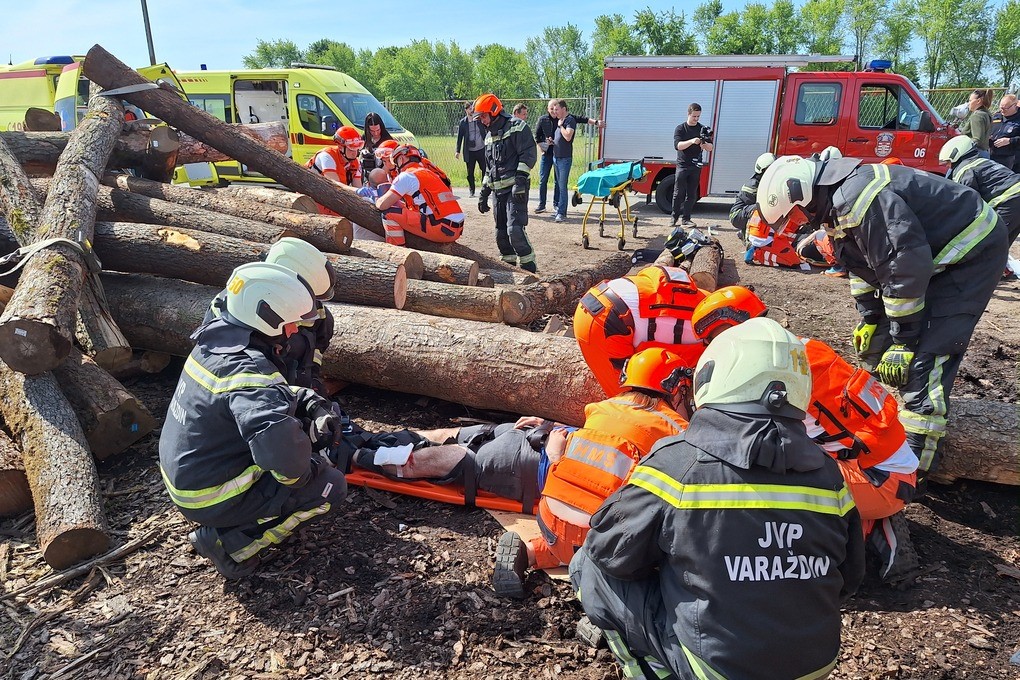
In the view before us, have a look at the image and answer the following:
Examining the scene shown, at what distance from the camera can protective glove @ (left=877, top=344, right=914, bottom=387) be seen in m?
3.48

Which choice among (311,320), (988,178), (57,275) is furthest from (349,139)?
(988,178)

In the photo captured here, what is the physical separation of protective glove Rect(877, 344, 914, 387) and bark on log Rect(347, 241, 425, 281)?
384 centimetres

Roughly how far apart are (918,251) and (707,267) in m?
2.94

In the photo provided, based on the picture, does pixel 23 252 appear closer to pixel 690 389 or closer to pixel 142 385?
pixel 142 385

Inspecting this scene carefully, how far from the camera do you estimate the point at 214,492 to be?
9.14ft

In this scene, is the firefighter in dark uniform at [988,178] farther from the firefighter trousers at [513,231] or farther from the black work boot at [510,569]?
the firefighter trousers at [513,231]

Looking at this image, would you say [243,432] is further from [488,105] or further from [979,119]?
[979,119]

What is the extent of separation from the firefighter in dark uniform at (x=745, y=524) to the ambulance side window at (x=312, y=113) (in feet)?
39.8

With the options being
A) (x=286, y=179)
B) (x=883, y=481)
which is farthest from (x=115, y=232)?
(x=883, y=481)

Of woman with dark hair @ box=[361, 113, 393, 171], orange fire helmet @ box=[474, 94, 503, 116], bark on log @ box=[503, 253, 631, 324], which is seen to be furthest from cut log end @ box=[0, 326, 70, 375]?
woman with dark hair @ box=[361, 113, 393, 171]

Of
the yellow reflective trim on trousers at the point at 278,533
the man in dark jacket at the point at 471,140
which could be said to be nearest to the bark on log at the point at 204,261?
the yellow reflective trim on trousers at the point at 278,533

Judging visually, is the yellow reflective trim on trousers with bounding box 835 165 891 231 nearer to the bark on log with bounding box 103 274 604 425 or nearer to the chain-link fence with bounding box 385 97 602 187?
the bark on log with bounding box 103 274 604 425

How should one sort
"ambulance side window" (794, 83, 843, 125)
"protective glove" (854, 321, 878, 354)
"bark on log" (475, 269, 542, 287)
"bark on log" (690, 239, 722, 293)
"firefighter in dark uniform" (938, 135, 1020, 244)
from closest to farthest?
"protective glove" (854, 321, 878, 354) → "firefighter in dark uniform" (938, 135, 1020, 244) → "bark on log" (690, 239, 722, 293) → "bark on log" (475, 269, 542, 287) → "ambulance side window" (794, 83, 843, 125)

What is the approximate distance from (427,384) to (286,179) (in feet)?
12.9
